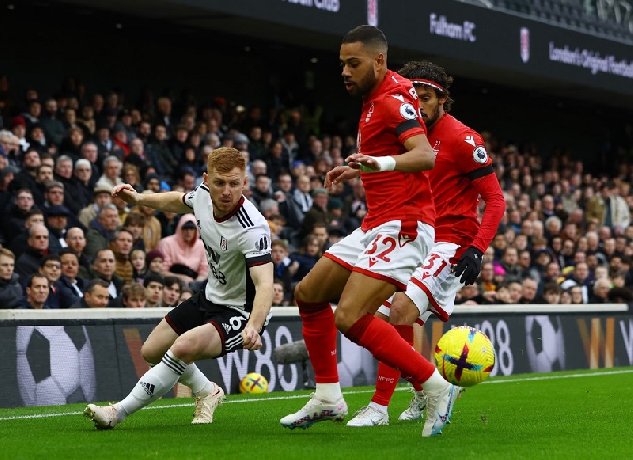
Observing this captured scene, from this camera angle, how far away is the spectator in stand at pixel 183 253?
50.1 feet

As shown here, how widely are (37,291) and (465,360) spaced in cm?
531

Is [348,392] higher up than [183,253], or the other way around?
[183,253]

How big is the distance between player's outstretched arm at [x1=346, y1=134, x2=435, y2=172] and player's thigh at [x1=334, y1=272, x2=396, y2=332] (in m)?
0.70

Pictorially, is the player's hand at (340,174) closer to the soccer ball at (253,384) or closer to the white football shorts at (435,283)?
the white football shorts at (435,283)

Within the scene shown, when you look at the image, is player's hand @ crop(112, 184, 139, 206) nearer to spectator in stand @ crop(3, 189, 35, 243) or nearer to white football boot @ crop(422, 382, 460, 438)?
white football boot @ crop(422, 382, 460, 438)

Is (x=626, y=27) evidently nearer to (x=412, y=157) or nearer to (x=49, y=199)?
(x=49, y=199)

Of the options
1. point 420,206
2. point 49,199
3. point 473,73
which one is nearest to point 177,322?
point 420,206

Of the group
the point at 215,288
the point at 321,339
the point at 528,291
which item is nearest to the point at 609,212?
the point at 528,291

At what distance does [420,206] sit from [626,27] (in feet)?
74.2

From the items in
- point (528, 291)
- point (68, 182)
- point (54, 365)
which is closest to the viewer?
point (54, 365)

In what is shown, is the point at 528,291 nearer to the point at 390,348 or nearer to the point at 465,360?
the point at 465,360

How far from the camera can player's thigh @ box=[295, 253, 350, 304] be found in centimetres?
801

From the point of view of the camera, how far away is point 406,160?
7.42 m

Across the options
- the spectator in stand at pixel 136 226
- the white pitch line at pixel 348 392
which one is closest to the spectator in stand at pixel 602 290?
the white pitch line at pixel 348 392
